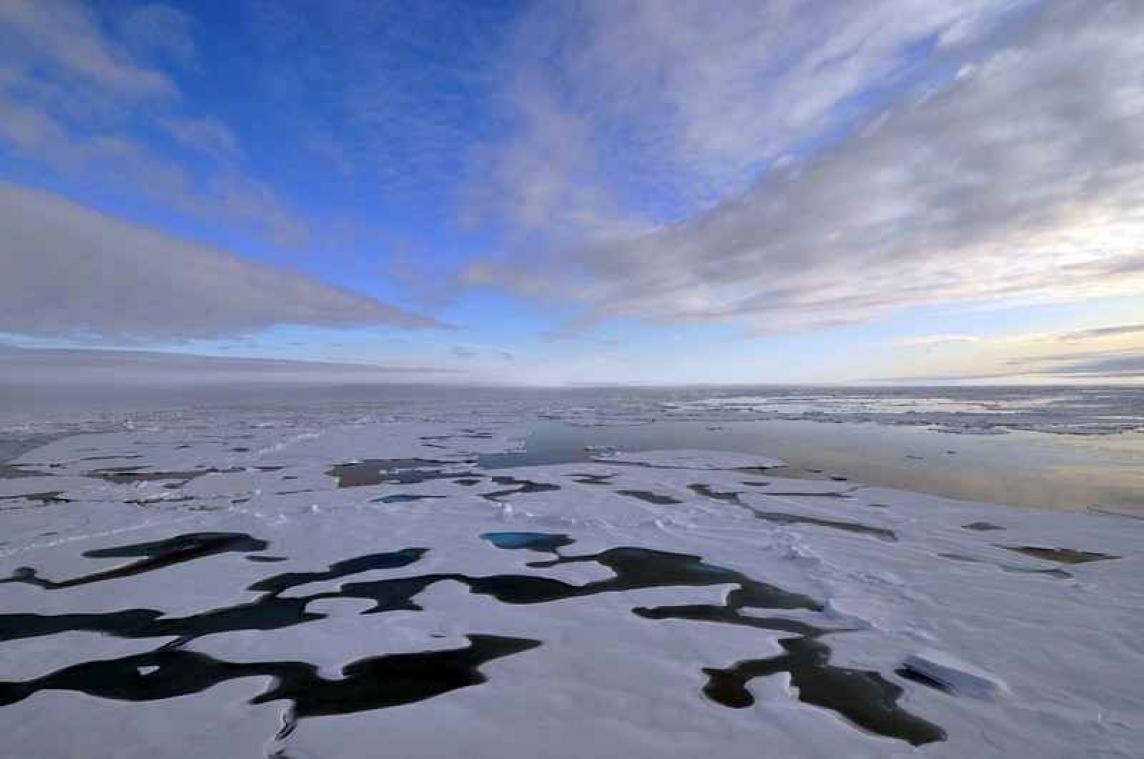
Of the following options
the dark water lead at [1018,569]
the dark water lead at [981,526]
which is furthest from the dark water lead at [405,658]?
the dark water lead at [981,526]

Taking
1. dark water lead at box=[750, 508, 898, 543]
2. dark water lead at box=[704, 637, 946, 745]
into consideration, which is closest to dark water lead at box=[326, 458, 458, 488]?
dark water lead at box=[750, 508, 898, 543]

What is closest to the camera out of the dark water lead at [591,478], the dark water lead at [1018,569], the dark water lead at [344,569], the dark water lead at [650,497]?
the dark water lead at [344,569]

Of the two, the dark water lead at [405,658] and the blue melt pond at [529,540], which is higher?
the blue melt pond at [529,540]

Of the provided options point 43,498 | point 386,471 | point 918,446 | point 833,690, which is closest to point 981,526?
point 833,690

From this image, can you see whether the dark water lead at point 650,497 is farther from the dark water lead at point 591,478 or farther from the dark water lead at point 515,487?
the dark water lead at point 515,487

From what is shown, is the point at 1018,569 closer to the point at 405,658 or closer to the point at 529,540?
the point at 529,540

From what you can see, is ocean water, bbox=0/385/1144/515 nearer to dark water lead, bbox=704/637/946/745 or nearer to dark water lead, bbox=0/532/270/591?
dark water lead, bbox=0/532/270/591
